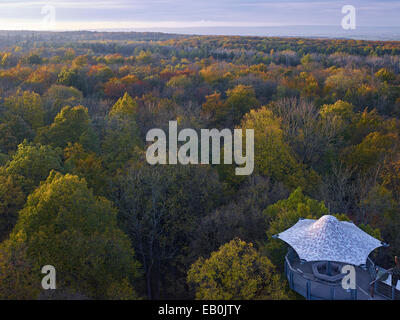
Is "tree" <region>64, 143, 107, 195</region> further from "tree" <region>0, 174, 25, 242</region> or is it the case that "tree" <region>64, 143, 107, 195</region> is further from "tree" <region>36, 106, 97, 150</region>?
"tree" <region>0, 174, 25, 242</region>

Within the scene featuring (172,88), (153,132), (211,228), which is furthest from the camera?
(172,88)

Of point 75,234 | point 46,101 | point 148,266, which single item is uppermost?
point 46,101

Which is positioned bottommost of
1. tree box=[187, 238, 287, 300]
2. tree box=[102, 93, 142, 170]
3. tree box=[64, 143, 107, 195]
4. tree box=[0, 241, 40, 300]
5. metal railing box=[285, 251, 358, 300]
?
metal railing box=[285, 251, 358, 300]

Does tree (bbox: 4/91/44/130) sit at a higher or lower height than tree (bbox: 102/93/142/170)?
higher

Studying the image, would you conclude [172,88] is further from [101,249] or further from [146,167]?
[101,249]

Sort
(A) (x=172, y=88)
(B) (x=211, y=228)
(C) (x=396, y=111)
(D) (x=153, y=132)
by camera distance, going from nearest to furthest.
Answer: (B) (x=211, y=228) < (D) (x=153, y=132) < (C) (x=396, y=111) < (A) (x=172, y=88)

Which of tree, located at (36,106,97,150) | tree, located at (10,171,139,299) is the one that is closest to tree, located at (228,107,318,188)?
tree, located at (36,106,97,150)

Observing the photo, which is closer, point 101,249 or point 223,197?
point 101,249

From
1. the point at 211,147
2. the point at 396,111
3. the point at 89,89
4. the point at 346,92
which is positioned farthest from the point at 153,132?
the point at 396,111

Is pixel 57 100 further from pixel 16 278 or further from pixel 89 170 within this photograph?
pixel 16 278
